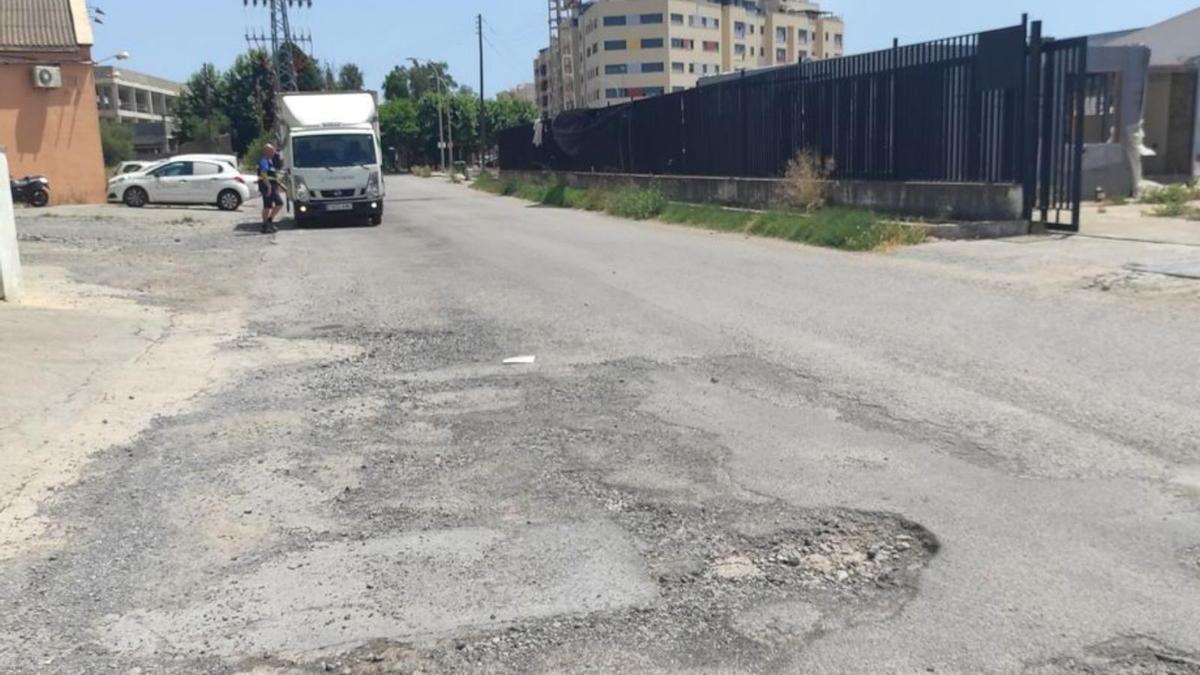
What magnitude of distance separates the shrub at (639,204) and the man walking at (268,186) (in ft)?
27.5

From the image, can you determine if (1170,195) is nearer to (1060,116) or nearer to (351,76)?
(1060,116)

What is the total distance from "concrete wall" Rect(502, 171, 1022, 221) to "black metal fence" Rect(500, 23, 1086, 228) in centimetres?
20

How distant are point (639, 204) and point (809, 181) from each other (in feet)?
19.1

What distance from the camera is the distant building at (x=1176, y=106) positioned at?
24766 millimetres

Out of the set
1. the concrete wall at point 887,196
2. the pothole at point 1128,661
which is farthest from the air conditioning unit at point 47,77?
the pothole at point 1128,661

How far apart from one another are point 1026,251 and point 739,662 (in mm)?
11973

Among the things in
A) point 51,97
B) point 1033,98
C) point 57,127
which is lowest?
point 1033,98

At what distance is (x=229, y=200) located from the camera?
33562 millimetres

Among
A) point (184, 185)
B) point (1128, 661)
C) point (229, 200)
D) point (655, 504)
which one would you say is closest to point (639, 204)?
point (229, 200)

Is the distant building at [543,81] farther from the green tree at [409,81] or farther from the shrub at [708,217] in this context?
the shrub at [708,217]

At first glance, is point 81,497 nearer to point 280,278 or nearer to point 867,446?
point 867,446

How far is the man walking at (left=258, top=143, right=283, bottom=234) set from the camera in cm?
2294

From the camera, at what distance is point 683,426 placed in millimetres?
6457

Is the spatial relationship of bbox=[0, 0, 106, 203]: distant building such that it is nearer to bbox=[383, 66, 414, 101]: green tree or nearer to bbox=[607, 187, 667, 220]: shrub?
bbox=[607, 187, 667, 220]: shrub
